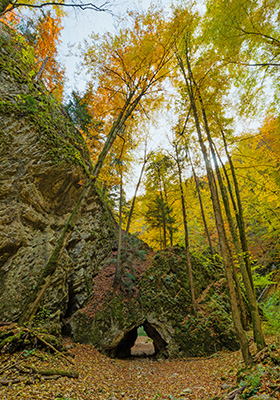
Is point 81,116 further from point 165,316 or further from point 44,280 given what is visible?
point 165,316

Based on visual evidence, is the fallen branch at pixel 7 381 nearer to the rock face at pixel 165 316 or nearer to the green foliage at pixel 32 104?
the rock face at pixel 165 316

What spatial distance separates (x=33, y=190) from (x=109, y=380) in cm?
688

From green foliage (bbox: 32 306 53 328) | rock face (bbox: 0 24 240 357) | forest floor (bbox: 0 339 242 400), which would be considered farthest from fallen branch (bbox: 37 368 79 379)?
green foliage (bbox: 32 306 53 328)

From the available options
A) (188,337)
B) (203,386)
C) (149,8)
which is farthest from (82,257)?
(149,8)

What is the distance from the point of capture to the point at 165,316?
8719mm

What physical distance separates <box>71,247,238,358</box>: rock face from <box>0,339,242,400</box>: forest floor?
0.77 meters

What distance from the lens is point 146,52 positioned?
6559 mm

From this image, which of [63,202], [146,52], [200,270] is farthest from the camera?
[200,270]

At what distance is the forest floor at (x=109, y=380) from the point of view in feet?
10.7

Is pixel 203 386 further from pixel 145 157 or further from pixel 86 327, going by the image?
pixel 145 157

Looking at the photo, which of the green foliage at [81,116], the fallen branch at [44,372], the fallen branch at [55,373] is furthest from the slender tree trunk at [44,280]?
the green foliage at [81,116]

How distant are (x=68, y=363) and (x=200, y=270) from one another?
8.12 meters

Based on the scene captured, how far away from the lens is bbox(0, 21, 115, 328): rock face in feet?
19.6

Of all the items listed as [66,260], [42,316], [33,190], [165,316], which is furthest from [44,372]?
[165,316]
